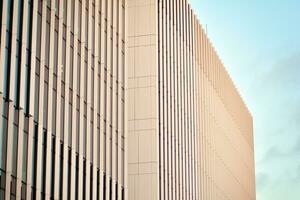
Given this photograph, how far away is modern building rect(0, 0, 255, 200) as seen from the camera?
51.8m

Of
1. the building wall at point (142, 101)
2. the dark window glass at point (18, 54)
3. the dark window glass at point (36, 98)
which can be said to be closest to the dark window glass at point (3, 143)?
the dark window glass at point (18, 54)

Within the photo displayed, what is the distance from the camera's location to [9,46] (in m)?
51.0

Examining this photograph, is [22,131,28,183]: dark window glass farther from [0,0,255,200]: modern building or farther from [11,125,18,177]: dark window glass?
[11,125,18,177]: dark window glass

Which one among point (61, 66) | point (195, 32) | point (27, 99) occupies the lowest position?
point (27, 99)

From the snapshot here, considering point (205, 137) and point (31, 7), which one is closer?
point (31, 7)

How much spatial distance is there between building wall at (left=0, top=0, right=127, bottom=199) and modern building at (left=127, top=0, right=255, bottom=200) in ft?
27.5

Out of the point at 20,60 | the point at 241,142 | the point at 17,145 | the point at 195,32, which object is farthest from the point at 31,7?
the point at 241,142

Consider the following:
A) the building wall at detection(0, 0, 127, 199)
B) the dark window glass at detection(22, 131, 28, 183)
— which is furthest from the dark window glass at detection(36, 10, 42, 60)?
the dark window glass at detection(22, 131, 28, 183)

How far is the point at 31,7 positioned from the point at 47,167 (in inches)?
401

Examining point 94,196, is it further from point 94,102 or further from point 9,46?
point 9,46

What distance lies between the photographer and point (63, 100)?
58406 millimetres

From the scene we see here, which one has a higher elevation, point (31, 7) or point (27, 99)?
point (31, 7)

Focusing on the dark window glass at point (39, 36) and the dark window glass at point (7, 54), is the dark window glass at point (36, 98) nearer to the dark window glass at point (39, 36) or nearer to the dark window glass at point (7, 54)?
the dark window glass at point (39, 36)

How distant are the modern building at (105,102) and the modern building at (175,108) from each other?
0.37ft
